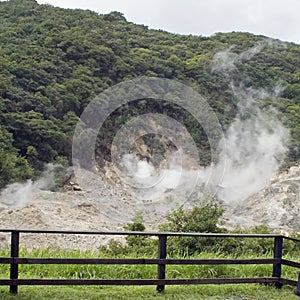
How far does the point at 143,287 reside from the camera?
4.23 metres

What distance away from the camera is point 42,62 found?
3291 centimetres

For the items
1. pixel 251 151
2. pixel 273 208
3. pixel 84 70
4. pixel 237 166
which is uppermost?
pixel 84 70

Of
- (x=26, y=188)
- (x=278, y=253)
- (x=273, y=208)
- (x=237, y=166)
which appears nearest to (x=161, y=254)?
(x=278, y=253)

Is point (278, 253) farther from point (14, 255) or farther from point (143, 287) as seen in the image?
point (14, 255)

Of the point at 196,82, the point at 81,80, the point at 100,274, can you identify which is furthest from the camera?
the point at 196,82

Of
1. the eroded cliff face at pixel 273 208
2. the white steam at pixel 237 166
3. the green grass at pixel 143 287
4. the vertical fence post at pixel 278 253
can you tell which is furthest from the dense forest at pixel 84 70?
the vertical fence post at pixel 278 253

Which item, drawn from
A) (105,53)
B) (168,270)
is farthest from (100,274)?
(105,53)

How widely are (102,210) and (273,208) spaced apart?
789 cm

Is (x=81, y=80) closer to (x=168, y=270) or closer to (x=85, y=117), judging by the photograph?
(x=85, y=117)

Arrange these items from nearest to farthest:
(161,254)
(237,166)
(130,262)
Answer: (130,262), (161,254), (237,166)

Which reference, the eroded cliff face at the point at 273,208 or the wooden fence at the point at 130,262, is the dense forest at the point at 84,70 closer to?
the eroded cliff face at the point at 273,208

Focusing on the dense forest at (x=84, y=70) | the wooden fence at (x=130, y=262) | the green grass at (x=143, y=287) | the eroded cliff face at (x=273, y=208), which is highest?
the dense forest at (x=84, y=70)

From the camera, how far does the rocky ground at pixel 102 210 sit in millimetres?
16538

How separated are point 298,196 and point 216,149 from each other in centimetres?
1047
